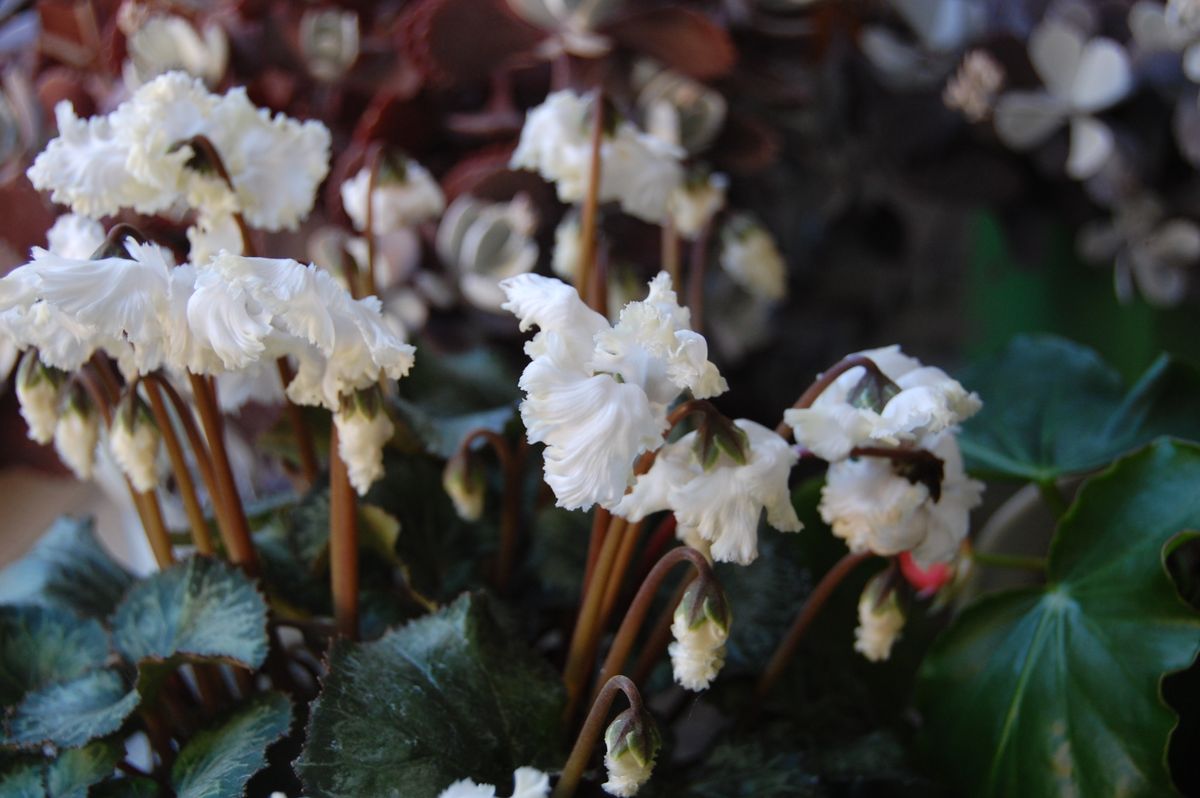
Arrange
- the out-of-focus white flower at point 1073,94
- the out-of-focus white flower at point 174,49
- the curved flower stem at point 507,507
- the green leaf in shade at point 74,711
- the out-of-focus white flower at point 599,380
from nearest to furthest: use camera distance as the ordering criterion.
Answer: the out-of-focus white flower at point 599,380, the green leaf in shade at point 74,711, the curved flower stem at point 507,507, the out-of-focus white flower at point 174,49, the out-of-focus white flower at point 1073,94

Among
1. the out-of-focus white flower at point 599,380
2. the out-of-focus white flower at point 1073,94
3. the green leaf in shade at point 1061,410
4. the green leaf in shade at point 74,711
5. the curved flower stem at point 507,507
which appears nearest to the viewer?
the out-of-focus white flower at point 599,380

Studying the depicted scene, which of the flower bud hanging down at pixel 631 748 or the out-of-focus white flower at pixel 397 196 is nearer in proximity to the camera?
the flower bud hanging down at pixel 631 748

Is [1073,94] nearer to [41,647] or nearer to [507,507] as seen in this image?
[507,507]

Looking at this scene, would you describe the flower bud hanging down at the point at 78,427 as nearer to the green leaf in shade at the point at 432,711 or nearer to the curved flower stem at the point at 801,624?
the green leaf in shade at the point at 432,711

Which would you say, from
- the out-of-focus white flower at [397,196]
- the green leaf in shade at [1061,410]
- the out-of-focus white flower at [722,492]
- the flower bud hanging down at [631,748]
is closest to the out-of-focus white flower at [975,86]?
the green leaf in shade at [1061,410]

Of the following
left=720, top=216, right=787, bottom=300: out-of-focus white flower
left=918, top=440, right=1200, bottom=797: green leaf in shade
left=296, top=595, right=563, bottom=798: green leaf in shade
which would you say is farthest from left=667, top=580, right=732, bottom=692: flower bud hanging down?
left=720, top=216, right=787, bottom=300: out-of-focus white flower

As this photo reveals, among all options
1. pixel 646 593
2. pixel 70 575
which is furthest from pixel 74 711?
pixel 646 593
